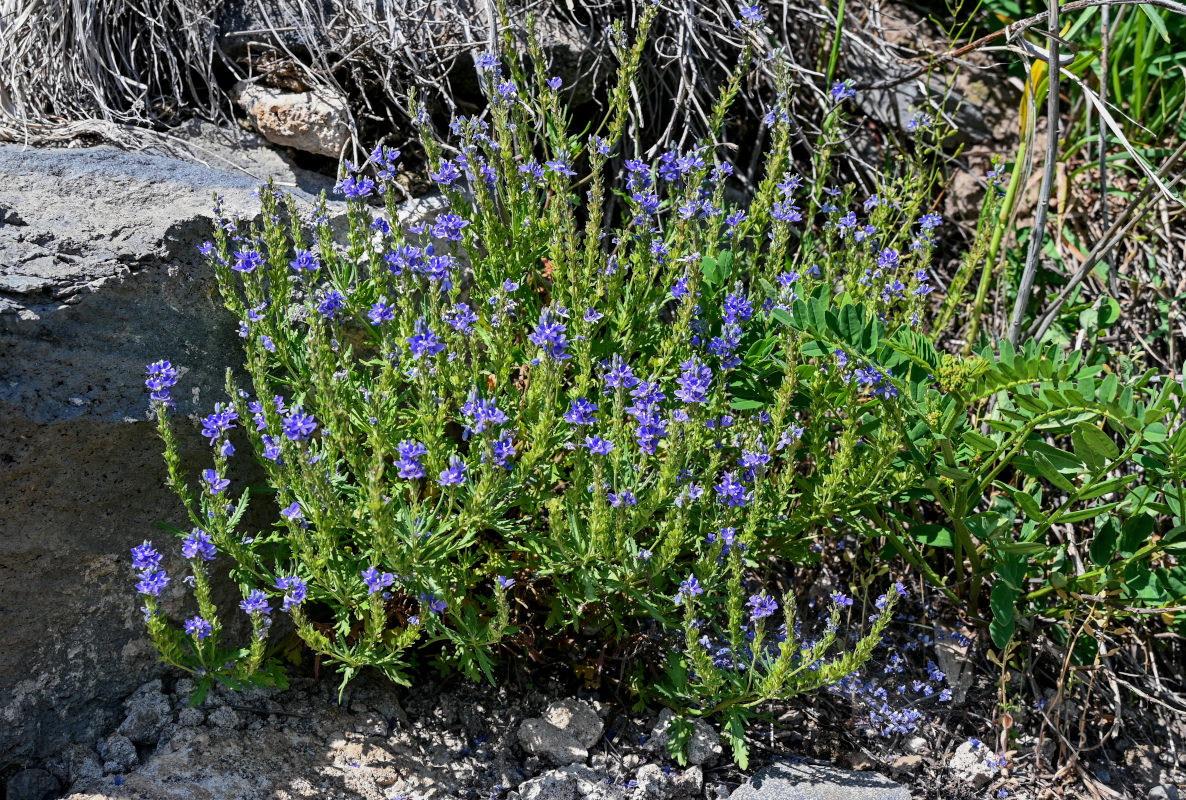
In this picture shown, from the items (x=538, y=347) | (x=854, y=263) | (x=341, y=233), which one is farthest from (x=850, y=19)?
(x=538, y=347)

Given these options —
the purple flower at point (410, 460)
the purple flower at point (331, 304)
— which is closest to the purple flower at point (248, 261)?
the purple flower at point (331, 304)

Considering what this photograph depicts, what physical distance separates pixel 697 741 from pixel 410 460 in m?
1.11

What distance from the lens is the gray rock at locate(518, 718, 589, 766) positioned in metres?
2.74

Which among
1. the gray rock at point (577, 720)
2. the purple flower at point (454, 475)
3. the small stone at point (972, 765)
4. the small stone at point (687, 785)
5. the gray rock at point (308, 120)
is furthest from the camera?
the gray rock at point (308, 120)

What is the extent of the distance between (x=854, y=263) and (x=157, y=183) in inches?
81.7

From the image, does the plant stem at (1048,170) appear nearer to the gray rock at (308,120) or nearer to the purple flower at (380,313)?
the purple flower at (380,313)

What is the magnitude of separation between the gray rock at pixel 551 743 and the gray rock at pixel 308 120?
2020 mm

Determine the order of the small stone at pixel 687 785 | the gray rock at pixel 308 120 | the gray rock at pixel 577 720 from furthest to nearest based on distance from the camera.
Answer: the gray rock at pixel 308 120 < the gray rock at pixel 577 720 < the small stone at pixel 687 785

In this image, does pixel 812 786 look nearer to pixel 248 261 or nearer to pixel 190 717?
pixel 190 717

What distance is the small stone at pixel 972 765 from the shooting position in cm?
290

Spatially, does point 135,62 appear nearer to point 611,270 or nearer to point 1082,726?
point 611,270

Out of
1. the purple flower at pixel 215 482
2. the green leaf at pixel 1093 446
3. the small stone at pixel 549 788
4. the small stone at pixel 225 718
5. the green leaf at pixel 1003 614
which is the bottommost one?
the small stone at pixel 549 788

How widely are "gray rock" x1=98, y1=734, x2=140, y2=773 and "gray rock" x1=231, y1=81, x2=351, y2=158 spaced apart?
1974 millimetres

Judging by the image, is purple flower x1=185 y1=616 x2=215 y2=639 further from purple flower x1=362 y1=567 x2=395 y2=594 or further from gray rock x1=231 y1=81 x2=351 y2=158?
gray rock x1=231 y1=81 x2=351 y2=158
